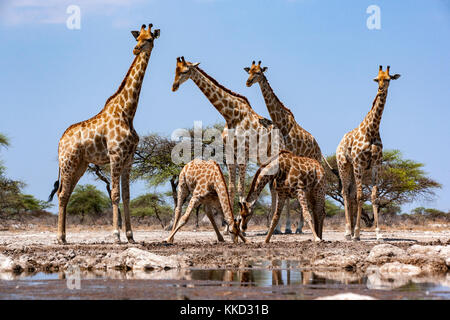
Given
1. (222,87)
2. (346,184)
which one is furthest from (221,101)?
(346,184)

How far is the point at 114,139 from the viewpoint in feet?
45.7

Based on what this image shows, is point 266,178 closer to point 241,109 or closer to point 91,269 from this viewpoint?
point 241,109

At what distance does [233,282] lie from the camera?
27.5ft

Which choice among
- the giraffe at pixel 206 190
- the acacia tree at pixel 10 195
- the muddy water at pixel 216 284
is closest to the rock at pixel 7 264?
the muddy water at pixel 216 284

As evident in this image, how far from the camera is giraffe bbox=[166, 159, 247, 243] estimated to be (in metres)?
13.5

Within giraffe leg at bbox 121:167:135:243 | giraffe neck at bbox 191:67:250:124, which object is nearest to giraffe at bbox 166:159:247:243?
giraffe leg at bbox 121:167:135:243

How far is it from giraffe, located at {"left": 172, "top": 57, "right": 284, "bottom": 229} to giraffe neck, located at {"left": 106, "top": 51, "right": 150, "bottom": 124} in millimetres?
1494

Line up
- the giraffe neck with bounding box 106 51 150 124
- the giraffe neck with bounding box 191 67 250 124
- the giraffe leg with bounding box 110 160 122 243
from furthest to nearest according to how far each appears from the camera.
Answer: the giraffe neck with bounding box 191 67 250 124
the giraffe neck with bounding box 106 51 150 124
the giraffe leg with bounding box 110 160 122 243

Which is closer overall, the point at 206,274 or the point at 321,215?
the point at 206,274

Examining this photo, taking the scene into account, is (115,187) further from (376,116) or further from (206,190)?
(376,116)

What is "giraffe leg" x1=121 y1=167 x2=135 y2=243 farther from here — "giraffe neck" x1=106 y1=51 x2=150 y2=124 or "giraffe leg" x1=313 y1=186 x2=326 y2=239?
"giraffe leg" x1=313 y1=186 x2=326 y2=239
